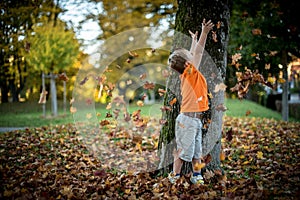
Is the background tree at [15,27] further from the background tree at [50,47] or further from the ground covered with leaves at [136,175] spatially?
the ground covered with leaves at [136,175]

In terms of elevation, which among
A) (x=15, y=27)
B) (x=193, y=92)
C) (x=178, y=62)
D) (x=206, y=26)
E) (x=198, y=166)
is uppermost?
(x=15, y=27)

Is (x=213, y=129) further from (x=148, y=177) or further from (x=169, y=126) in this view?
(x=148, y=177)

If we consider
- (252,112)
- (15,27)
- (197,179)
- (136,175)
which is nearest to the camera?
(197,179)

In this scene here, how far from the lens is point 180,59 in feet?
12.3

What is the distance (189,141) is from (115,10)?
12.5 m

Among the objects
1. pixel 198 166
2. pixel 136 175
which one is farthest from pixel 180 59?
pixel 136 175

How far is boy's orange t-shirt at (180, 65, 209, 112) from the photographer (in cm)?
365

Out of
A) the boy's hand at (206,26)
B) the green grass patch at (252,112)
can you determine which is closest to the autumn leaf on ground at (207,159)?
the boy's hand at (206,26)

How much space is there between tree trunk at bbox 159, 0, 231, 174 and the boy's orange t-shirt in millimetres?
287

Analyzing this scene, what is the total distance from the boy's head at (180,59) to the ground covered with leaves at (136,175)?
1.39 m

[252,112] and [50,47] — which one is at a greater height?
[50,47]

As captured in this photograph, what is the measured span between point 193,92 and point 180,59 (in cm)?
44

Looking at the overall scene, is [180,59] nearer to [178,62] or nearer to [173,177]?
[178,62]

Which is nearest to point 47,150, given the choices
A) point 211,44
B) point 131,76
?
point 211,44
